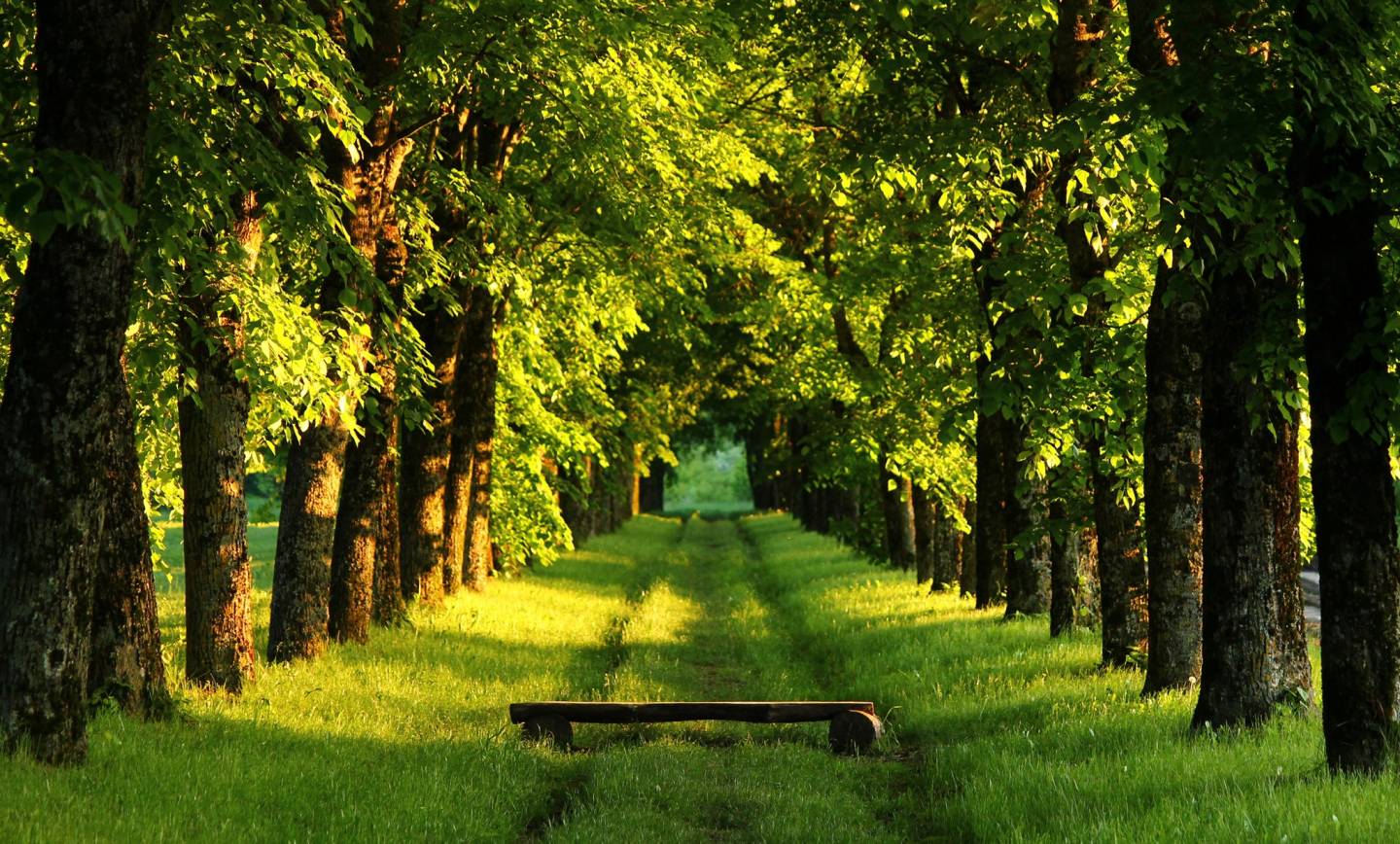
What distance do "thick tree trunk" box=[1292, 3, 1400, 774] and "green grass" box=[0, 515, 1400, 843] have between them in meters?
0.51

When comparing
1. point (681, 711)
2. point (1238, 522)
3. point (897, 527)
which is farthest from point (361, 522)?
point (897, 527)

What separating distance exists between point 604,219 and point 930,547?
1309 centimetres

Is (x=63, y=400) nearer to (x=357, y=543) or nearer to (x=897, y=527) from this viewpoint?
(x=357, y=543)

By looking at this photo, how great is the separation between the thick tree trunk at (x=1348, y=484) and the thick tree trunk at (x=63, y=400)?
24.7 ft

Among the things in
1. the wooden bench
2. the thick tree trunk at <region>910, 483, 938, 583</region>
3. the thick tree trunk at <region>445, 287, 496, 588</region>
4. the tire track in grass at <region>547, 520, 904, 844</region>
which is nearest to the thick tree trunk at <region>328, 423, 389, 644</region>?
the tire track in grass at <region>547, 520, 904, 844</region>

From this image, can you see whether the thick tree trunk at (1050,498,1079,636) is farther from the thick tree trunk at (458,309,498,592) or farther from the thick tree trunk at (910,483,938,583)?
the thick tree trunk at (910,483,938,583)

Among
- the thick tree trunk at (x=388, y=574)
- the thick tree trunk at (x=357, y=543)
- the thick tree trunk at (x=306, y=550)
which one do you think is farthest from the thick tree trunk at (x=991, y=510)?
the thick tree trunk at (x=306, y=550)

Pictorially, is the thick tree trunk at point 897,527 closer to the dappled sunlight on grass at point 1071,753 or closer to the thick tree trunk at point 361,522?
the dappled sunlight on grass at point 1071,753

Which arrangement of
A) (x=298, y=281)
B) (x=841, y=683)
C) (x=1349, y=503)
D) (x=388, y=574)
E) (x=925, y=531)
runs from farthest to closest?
1. (x=925, y=531)
2. (x=388, y=574)
3. (x=298, y=281)
4. (x=841, y=683)
5. (x=1349, y=503)

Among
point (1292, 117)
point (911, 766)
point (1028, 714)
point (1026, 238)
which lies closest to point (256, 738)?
point (911, 766)

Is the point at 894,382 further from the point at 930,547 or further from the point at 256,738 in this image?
the point at 256,738

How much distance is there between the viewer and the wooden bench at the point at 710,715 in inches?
457

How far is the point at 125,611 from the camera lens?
10086mm

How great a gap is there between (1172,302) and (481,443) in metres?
15.8
